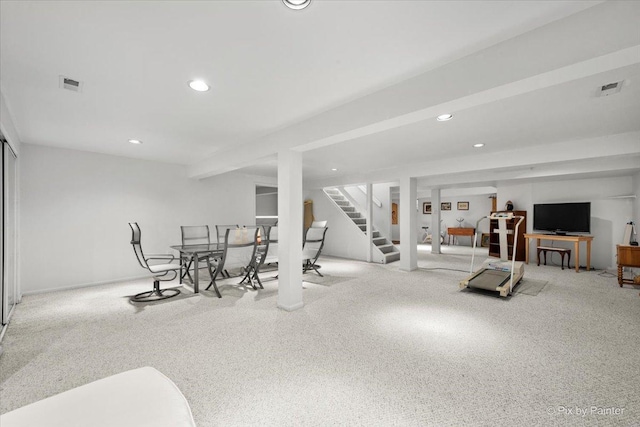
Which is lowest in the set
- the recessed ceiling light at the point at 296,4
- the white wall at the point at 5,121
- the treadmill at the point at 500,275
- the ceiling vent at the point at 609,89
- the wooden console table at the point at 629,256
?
the treadmill at the point at 500,275

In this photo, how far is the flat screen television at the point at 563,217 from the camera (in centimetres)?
625

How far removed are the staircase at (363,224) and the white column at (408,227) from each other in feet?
3.17

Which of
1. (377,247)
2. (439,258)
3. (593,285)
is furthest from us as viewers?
(439,258)

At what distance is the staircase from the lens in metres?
7.29

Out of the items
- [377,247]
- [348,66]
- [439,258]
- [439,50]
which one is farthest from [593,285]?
[348,66]

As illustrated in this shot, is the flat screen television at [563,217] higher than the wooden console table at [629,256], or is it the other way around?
the flat screen television at [563,217]

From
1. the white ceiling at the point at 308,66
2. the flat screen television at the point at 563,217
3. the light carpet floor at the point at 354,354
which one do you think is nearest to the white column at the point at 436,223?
the flat screen television at the point at 563,217

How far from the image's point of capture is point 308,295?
4.09 m

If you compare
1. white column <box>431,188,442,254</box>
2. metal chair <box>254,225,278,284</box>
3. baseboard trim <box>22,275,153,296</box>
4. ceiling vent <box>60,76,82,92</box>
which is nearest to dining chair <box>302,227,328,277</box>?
metal chair <box>254,225,278,284</box>

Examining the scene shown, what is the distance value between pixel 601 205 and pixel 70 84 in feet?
31.6

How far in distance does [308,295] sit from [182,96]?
303cm

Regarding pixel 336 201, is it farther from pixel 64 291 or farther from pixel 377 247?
pixel 64 291

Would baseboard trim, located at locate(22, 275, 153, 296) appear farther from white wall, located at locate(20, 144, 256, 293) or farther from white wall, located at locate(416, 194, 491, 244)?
white wall, located at locate(416, 194, 491, 244)

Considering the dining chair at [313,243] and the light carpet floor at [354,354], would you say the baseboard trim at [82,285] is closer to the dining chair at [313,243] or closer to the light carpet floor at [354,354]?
the light carpet floor at [354,354]
